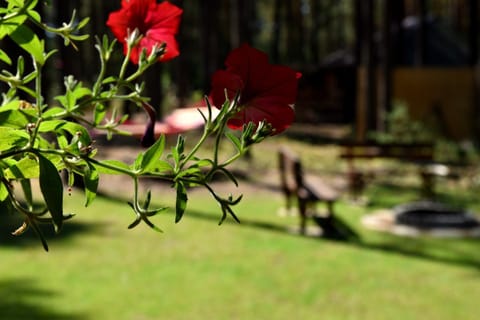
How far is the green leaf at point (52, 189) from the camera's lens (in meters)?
0.73

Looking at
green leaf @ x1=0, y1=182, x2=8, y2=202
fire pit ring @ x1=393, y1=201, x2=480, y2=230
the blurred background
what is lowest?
the blurred background

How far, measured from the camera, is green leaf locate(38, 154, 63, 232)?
2.38ft

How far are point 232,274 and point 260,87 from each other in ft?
25.7

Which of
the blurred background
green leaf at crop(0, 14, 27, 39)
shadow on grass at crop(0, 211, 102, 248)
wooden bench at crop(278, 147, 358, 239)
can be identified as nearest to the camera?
green leaf at crop(0, 14, 27, 39)

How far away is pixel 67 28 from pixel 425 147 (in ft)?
45.1

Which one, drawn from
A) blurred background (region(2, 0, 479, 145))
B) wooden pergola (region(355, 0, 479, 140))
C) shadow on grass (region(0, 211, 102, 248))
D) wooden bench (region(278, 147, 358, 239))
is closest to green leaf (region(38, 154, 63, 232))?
blurred background (region(2, 0, 479, 145))

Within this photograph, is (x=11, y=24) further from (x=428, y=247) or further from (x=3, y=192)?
(x=428, y=247)

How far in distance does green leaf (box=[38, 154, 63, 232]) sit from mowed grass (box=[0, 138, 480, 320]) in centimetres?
642

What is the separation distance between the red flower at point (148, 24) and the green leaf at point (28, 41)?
9 centimetres

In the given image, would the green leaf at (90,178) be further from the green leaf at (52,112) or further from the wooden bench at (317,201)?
the wooden bench at (317,201)

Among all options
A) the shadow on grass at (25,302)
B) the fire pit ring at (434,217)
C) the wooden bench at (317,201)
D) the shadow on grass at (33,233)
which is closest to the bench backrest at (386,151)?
the wooden bench at (317,201)

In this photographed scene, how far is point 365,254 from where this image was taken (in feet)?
31.2

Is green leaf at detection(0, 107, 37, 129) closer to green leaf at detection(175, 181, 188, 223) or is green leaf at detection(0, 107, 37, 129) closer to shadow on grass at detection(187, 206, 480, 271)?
green leaf at detection(175, 181, 188, 223)

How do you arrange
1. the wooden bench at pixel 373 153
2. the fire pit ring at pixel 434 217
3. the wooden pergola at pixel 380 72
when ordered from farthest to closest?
the wooden pergola at pixel 380 72, the wooden bench at pixel 373 153, the fire pit ring at pixel 434 217
